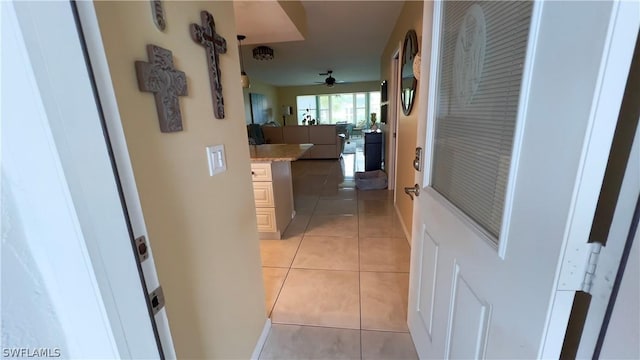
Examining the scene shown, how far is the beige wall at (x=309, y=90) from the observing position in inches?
429

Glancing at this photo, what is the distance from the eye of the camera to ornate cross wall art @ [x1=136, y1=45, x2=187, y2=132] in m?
0.66

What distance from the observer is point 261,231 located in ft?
8.73

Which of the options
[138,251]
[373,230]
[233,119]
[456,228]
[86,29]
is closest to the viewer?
[86,29]

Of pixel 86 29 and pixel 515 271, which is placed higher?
pixel 86 29

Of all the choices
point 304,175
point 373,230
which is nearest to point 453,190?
point 373,230

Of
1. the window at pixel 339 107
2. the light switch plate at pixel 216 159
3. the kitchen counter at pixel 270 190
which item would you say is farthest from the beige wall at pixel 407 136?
the window at pixel 339 107

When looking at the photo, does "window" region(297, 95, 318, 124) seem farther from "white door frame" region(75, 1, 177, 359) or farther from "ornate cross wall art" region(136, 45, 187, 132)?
"white door frame" region(75, 1, 177, 359)

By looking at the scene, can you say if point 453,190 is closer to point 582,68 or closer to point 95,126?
point 582,68

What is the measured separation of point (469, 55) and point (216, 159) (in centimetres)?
91

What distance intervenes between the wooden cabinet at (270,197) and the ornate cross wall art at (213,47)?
1470 millimetres

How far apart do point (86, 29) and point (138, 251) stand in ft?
1.21

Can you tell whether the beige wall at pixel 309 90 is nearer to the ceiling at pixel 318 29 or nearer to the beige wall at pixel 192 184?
the ceiling at pixel 318 29

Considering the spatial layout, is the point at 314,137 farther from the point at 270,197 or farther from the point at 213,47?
the point at 213,47

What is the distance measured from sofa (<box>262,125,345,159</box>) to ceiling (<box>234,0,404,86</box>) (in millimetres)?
1523
